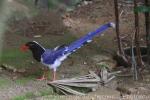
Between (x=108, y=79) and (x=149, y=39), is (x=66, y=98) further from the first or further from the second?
(x=149, y=39)

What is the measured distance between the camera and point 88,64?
5.14 metres

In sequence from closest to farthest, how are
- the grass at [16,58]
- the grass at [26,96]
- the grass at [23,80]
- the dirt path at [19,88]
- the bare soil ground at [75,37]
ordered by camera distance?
the grass at [26,96] < the dirt path at [19,88] < the bare soil ground at [75,37] < the grass at [23,80] < the grass at [16,58]

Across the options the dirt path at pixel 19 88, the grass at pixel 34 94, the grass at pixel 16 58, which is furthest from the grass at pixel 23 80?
the grass at pixel 16 58

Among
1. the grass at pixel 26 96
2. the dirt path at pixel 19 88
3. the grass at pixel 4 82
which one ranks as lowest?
the grass at pixel 26 96

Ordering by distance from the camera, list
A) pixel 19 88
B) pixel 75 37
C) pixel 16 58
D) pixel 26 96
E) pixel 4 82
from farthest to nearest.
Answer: pixel 75 37 < pixel 16 58 < pixel 4 82 < pixel 19 88 < pixel 26 96

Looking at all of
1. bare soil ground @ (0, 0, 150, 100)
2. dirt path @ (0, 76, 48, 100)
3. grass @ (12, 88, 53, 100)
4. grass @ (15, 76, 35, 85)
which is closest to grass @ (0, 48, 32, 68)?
bare soil ground @ (0, 0, 150, 100)

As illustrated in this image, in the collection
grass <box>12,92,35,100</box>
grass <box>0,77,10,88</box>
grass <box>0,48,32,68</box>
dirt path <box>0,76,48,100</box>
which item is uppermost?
grass <box>0,48,32,68</box>

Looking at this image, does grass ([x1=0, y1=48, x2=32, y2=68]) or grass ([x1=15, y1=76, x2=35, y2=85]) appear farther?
grass ([x1=0, y1=48, x2=32, y2=68])

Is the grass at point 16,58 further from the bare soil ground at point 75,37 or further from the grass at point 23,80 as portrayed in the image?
the grass at point 23,80

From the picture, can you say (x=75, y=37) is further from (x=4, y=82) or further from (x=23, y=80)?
(x=4, y=82)

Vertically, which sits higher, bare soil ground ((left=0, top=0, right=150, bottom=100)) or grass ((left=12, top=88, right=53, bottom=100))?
bare soil ground ((left=0, top=0, right=150, bottom=100))

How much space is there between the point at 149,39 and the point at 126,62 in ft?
1.33

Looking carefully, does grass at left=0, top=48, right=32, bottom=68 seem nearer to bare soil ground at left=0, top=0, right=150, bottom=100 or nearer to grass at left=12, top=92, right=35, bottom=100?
bare soil ground at left=0, top=0, right=150, bottom=100

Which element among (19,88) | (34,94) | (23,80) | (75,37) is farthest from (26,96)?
(75,37)
